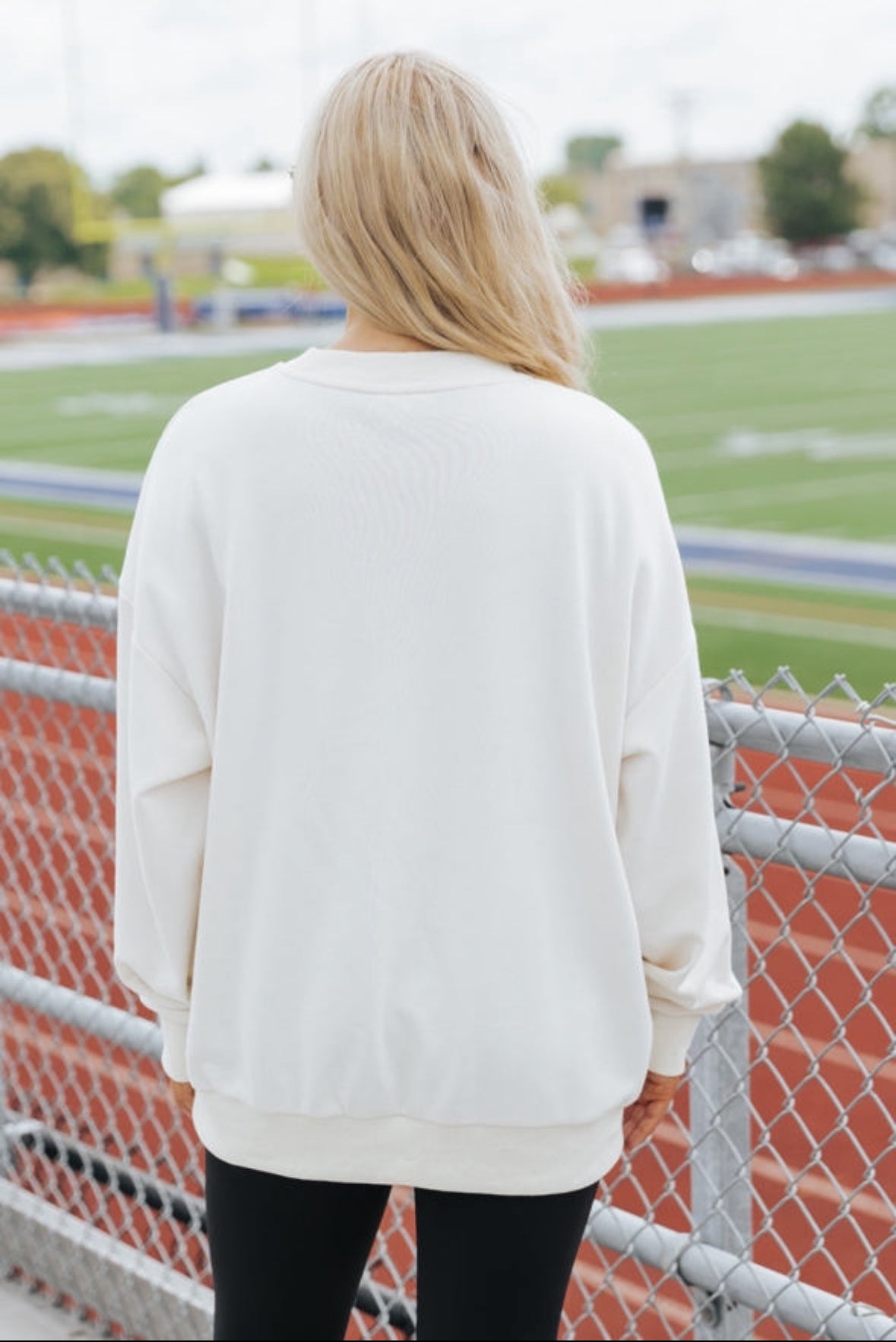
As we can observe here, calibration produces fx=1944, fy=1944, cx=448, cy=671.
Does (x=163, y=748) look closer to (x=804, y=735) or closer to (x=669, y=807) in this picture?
(x=669, y=807)

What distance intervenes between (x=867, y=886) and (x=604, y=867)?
682 millimetres

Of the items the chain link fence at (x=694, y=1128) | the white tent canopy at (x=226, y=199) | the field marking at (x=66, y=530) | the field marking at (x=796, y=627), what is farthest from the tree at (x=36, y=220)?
the chain link fence at (x=694, y=1128)

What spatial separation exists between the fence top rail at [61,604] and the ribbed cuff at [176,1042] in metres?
1.24

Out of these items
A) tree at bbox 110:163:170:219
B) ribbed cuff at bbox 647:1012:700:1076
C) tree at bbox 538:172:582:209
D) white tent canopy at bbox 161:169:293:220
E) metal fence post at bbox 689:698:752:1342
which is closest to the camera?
ribbed cuff at bbox 647:1012:700:1076

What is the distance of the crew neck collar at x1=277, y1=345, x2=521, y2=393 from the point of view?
168 centimetres

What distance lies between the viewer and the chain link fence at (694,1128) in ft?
7.72

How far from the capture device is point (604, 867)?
1696 millimetres

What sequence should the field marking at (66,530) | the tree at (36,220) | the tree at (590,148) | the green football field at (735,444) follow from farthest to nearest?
the tree at (590,148), the tree at (36,220), the field marking at (66,530), the green football field at (735,444)

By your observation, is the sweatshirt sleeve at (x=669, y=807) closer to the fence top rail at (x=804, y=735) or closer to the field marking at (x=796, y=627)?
the fence top rail at (x=804, y=735)

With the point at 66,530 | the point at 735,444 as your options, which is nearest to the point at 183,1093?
the point at 66,530

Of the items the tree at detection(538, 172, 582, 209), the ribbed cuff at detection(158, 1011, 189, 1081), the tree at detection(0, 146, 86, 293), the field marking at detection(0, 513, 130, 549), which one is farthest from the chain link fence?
the tree at detection(538, 172, 582, 209)

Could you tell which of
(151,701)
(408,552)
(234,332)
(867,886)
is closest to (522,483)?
(408,552)

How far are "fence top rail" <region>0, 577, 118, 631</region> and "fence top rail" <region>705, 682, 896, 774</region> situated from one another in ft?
3.74

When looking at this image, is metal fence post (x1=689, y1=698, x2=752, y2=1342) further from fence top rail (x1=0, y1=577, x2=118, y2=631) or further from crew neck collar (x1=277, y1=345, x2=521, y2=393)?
fence top rail (x1=0, y1=577, x2=118, y2=631)
